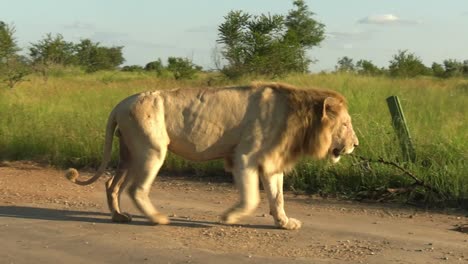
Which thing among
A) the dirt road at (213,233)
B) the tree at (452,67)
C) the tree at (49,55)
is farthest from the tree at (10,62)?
the tree at (452,67)

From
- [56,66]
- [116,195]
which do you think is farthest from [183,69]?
[116,195]

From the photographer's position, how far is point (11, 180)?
32.3 feet

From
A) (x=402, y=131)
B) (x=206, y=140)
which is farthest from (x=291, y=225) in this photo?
(x=402, y=131)

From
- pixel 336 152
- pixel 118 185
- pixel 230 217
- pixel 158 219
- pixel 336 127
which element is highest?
pixel 336 127

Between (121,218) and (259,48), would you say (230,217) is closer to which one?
(121,218)

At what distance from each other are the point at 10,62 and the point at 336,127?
59.2ft

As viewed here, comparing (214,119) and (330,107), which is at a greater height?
(330,107)

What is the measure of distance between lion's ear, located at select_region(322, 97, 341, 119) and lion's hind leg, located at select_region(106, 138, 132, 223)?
2.15 metres

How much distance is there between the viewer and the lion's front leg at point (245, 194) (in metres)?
6.40

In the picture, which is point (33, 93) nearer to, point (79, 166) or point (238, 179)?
point (79, 166)

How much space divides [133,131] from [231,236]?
1.48m

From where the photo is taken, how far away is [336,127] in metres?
6.78

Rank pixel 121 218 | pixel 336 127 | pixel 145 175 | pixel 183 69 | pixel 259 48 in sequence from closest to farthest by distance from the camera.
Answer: pixel 145 175 < pixel 336 127 < pixel 121 218 < pixel 259 48 < pixel 183 69

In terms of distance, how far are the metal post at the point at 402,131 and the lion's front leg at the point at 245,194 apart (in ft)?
10.8
